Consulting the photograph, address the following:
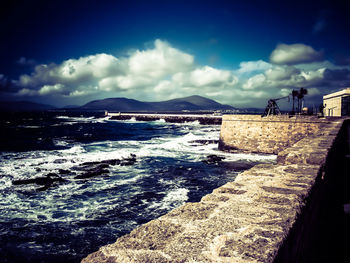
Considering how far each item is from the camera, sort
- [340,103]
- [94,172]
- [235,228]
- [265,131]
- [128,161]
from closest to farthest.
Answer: [235,228]
[94,172]
[128,161]
[265,131]
[340,103]

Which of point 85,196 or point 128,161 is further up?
point 128,161

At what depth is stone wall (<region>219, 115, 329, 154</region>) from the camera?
59.1 feet

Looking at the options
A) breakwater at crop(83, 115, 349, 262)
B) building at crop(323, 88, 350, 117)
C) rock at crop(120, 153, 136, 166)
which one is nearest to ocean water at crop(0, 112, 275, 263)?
rock at crop(120, 153, 136, 166)

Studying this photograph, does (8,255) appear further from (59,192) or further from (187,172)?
(187,172)

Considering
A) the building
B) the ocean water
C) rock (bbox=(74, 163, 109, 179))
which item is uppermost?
the building

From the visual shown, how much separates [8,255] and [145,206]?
460 centimetres

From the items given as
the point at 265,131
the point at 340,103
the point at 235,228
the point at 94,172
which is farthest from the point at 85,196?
the point at 340,103

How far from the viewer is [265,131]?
19.4 m

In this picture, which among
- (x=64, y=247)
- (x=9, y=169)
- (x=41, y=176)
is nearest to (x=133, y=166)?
(x=41, y=176)

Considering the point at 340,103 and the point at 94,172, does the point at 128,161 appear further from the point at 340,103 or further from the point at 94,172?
the point at 340,103

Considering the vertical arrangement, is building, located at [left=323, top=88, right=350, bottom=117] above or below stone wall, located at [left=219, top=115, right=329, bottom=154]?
above

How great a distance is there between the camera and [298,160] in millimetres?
3400

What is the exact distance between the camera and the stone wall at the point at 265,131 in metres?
18.0

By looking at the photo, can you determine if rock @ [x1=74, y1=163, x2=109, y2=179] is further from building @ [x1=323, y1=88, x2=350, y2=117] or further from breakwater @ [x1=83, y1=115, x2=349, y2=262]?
building @ [x1=323, y1=88, x2=350, y2=117]
